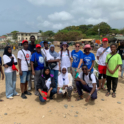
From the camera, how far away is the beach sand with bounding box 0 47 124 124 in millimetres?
2832

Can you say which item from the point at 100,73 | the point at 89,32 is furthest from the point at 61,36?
the point at 100,73

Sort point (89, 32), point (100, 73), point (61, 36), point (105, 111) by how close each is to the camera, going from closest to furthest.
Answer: point (105, 111)
point (100, 73)
point (61, 36)
point (89, 32)

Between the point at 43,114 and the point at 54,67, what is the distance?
5.36 ft

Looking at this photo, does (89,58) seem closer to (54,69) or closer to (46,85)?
(54,69)

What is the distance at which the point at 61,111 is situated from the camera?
3205 millimetres

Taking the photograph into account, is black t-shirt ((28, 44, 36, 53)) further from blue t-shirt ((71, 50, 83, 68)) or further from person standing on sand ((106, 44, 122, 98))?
person standing on sand ((106, 44, 122, 98))

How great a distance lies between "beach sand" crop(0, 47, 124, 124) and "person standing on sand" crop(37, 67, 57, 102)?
1.13 feet

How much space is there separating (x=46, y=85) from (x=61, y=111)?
0.99m

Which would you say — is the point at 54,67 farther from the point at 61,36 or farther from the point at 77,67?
the point at 61,36

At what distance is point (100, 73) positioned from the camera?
4.41 m

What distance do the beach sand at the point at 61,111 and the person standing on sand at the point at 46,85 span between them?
1.13ft

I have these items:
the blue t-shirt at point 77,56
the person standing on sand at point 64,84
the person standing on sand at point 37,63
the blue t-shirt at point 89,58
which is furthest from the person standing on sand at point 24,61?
the blue t-shirt at point 89,58

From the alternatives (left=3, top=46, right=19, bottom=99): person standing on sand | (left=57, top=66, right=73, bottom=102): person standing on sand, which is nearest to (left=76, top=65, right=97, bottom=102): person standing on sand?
(left=57, top=66, right=73, bottom=102): person standing on sand

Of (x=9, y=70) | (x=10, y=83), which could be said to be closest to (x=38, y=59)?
(x=9, y=70)
